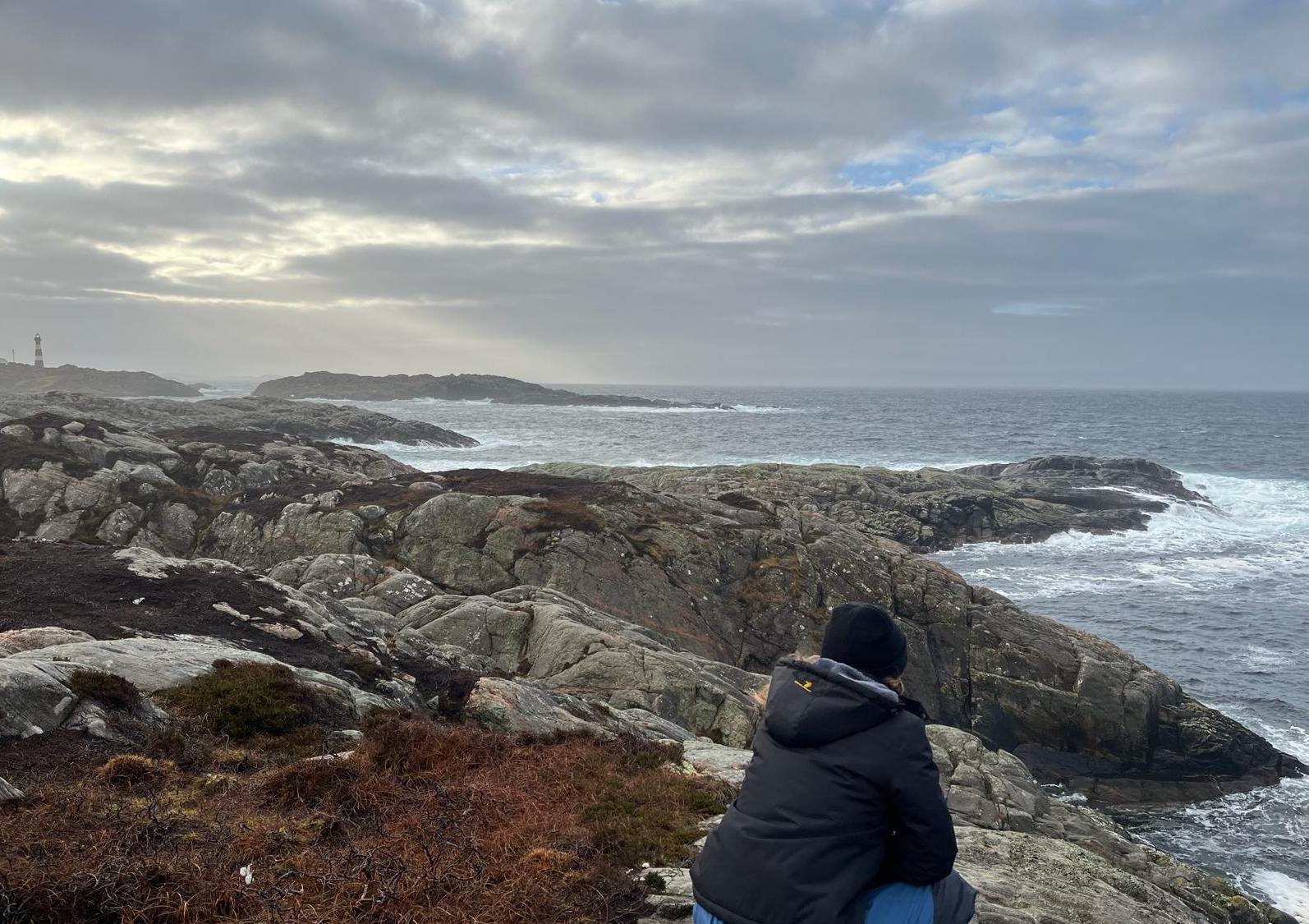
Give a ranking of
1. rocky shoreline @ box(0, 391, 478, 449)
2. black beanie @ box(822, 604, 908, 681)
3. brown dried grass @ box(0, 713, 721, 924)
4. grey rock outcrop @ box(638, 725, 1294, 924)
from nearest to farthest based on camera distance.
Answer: black beanie @ box(822, 604, 908, 681) < brown dried grass @ box(0, 713, 721, 924) < grey rock outcrop @ box(638, 725, 1294, 924) < rocky shoreline @ box(0, 391, 478, 449)

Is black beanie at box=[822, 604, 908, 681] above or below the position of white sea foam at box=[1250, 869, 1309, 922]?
above

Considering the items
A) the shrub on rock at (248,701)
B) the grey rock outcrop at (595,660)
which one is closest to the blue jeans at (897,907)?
the shrub on rock at (248,701)

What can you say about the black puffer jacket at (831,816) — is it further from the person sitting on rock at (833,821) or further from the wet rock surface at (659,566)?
the wet rock surface at (659,566)

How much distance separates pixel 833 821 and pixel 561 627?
52.1 feet

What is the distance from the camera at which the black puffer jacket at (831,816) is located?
14.5 feet

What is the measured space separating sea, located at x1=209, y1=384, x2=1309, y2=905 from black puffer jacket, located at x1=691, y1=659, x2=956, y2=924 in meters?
18.9

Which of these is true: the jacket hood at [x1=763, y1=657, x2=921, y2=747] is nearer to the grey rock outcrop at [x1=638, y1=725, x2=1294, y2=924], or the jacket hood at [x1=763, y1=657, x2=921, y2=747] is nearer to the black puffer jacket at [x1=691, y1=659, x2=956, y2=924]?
the black puffer jacket at [x1=691, y1=659, x2=956, y2=924]

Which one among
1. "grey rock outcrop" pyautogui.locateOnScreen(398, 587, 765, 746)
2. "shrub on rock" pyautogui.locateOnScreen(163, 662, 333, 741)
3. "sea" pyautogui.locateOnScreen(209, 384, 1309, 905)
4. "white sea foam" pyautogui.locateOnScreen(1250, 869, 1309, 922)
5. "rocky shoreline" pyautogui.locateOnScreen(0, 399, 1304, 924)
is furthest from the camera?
"sea" pyautogui.locateOnScreen(209, 384, 1309, 905)

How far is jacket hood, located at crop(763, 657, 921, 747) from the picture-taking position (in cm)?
450

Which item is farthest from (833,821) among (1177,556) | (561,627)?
(1177,556)

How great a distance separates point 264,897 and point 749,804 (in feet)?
13.4

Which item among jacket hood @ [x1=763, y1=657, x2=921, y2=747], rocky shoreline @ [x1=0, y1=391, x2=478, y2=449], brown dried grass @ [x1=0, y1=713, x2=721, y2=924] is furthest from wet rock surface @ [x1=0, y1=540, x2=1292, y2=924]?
rocky shoreline @ [x1=0, y1=391, x2=478, y2=449]

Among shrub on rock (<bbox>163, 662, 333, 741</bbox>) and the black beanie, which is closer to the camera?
the black beanie

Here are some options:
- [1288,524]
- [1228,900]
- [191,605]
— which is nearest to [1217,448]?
[1288,524]
